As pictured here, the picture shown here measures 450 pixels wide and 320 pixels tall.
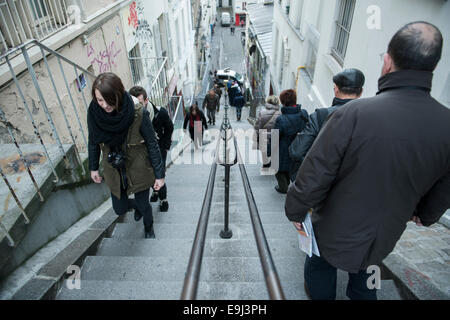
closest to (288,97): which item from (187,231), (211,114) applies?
(187,231)

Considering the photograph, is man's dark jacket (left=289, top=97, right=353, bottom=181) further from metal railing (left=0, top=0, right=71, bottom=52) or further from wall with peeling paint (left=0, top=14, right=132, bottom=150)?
metal railing (left=0, top=0, right=71, bottom=52)

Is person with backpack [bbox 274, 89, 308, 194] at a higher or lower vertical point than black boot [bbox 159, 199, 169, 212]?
higher

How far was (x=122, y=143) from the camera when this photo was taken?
7.44ft

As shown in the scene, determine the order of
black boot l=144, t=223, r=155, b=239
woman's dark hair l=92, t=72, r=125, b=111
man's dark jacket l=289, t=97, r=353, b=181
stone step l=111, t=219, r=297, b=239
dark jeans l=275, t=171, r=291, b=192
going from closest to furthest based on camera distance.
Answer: woman's dark hair l=92, t=72, r=125, b=111 < man's dark jacket l=289, t=97, r=353, b=181 < black boot l=144, t=223, r=155, b=239 < stone step l=111, t=219, r=297, b=239 < dark jeans l=275, t=171, r=291, b=192

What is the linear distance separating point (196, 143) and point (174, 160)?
126cm

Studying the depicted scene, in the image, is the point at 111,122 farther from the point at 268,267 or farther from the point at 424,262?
the point at 424,262

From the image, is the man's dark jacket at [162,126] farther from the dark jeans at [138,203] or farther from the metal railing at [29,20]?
the metal railing at [29,20]

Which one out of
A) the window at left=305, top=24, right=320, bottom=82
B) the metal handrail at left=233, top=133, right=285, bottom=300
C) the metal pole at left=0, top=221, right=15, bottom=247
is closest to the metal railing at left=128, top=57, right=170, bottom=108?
the window at left=305, top=24, right=320, bottom=82

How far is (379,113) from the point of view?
1223 mm

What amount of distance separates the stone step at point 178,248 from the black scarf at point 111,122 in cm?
106

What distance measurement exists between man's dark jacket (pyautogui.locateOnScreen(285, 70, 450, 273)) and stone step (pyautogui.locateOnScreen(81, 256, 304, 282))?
2.66ft

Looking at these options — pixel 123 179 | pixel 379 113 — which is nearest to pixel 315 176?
pixel 379 113

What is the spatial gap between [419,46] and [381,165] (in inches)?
21.0

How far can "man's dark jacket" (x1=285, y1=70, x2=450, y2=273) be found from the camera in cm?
121
